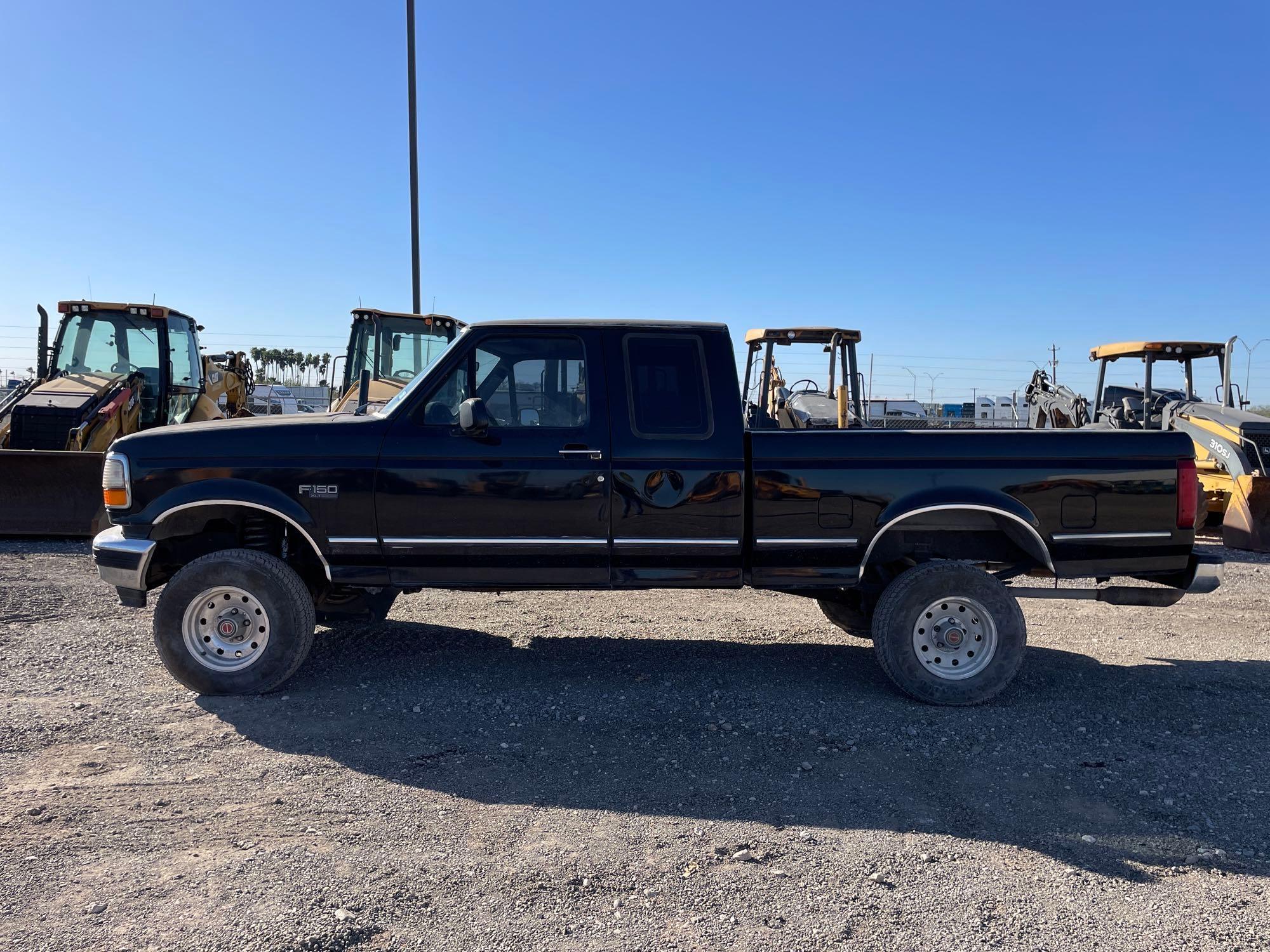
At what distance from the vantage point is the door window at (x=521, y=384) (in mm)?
5176

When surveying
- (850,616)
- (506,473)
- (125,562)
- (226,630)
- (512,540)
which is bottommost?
(850,616)

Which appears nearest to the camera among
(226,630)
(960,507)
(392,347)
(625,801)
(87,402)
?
(625,801)

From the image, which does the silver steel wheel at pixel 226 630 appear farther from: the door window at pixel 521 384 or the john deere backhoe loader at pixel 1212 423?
the john deere backhoe loader at pixel 1212 423

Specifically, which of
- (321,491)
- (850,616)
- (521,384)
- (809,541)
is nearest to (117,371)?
(321,491)

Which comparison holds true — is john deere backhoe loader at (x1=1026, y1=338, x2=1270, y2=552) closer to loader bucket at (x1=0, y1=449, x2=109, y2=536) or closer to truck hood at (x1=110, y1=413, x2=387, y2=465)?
truck hood at (x1=110, y1=413, x2=387, y2=465)

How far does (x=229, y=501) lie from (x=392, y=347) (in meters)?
9.00

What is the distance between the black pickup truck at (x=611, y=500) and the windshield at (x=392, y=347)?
8.36 m

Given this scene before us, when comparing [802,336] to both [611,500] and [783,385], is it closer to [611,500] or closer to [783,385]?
[783,385]

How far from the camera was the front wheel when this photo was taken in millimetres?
5145

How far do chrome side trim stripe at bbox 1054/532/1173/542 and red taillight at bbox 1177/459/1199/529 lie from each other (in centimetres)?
12

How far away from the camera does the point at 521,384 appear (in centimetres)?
523

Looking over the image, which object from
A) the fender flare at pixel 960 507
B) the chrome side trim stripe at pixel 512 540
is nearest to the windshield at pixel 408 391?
the chrome side trim stripe at pixel 512 540

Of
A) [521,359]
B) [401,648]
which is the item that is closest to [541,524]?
[521,359]

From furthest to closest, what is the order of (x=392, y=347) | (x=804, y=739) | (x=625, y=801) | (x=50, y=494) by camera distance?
(x=392, y=347)
(x=50, y=494)
(x=804, y=739)
(x=625, y=801)
